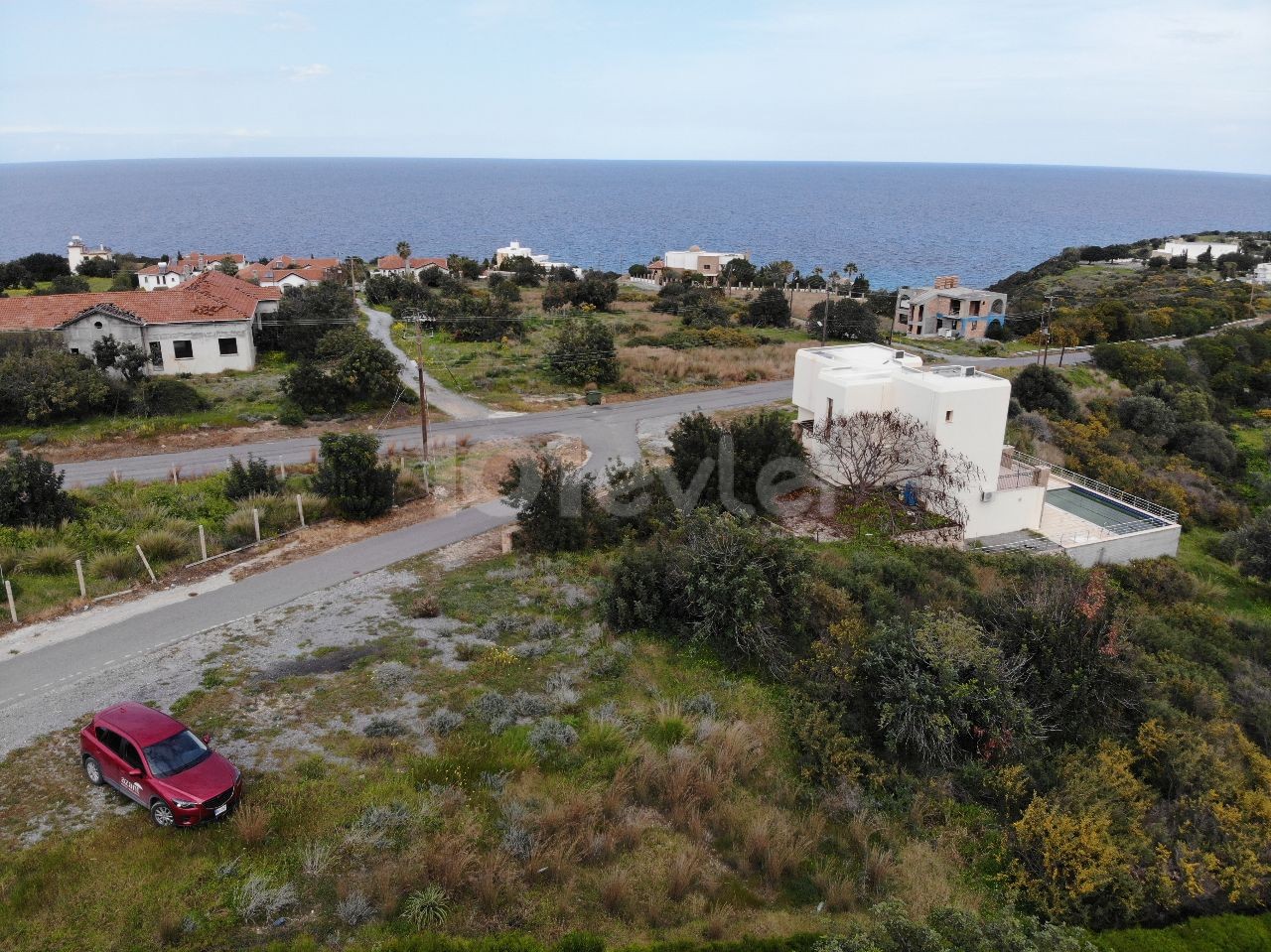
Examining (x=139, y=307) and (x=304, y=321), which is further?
(x=304, y=321)

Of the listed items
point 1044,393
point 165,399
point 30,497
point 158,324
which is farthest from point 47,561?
point 1044,393

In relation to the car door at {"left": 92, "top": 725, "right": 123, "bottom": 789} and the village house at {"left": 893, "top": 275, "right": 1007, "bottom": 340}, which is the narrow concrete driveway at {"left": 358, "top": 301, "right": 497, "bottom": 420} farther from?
the village house at {"left": 893, "top": 275, "right": 1007, "bottom": 340}

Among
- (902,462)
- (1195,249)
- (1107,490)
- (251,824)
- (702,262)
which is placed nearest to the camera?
(251,824)

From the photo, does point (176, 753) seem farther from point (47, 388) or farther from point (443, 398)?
point (443, 398)

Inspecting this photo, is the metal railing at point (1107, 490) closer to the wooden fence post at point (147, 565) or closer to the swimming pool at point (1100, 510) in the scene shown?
the swimming pool at point (1100, 510)

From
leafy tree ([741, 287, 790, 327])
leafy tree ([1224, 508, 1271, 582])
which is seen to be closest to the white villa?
leafy tree ([1224, 508, 1271, 582])

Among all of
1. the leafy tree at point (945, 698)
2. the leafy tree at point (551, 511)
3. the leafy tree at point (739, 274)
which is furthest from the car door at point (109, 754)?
the leafy tree at point (739, 274)
